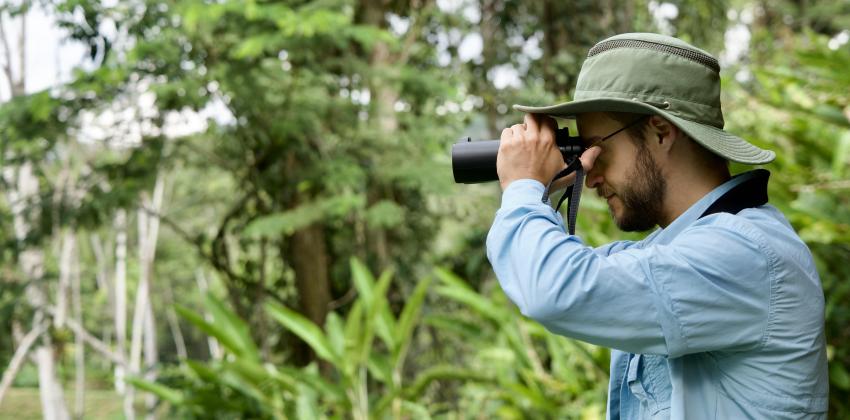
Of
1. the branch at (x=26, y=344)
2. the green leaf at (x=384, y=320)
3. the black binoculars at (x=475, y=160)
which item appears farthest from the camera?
the branch at (x=26, y=344)

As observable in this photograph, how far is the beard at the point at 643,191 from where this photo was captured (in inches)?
52.6

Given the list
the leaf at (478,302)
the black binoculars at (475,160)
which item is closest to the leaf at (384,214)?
the leaf at (478,302)

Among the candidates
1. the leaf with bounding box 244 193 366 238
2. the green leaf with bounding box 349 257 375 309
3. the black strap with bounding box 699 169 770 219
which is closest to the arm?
the black strap with bounding box 699 169 770 219

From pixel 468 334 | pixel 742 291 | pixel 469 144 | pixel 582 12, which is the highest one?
pixel 582 12

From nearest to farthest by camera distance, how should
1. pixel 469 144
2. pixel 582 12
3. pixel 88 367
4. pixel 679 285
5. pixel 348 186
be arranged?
pixel 679 285, pixel 469 144, pixel 348 186, pixel 582 12, pixel 88 367

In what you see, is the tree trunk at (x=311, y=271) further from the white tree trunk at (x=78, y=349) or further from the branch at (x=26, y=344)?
the white tree trunk at (x=78, y=349)

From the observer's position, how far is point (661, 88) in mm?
→ 1280

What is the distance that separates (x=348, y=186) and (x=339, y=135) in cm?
37

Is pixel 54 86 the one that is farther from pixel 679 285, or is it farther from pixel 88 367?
pixel 88 367

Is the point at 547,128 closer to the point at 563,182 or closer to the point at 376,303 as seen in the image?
the point at 563,182

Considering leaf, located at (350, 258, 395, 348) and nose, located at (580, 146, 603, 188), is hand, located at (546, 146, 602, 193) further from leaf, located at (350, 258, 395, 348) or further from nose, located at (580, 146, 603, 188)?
leaf, located at (350, 258, 395, 348)

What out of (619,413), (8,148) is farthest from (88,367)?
(619,413)

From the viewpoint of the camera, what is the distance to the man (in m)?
1.16

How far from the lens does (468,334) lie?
522cm
